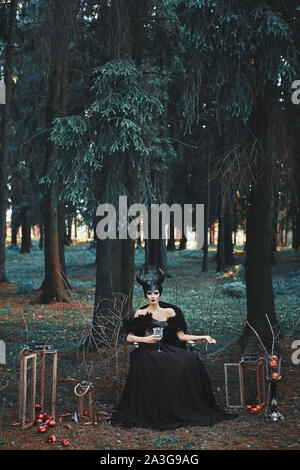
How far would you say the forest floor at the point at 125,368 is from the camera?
559 cm

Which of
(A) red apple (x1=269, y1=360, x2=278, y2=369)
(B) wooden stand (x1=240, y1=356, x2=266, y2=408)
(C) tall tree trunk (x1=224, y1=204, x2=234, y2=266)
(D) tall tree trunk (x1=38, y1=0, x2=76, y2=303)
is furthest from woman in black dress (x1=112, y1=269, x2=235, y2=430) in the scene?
(C) tall tree trunk (x1=224, y1=204, x2=234, y2=266)

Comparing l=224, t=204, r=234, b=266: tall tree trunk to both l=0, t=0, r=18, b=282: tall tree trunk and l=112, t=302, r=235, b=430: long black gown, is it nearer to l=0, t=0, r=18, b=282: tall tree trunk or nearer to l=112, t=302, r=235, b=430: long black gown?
l=0, t=0, r=18, b=282: tall tree trunk

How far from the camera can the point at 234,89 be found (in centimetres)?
812

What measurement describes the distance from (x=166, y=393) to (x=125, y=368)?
169 centimetres

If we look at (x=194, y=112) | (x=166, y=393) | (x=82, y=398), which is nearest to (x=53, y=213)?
(x=194, y=112)

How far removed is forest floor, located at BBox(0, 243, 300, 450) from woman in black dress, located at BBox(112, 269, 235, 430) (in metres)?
0.16

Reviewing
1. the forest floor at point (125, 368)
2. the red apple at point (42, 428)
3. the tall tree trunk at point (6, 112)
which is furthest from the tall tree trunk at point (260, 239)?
the tall tree trunk at point (6, 112)

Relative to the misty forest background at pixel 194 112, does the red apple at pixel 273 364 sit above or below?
below

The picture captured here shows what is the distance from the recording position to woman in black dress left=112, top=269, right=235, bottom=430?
19.9 feet

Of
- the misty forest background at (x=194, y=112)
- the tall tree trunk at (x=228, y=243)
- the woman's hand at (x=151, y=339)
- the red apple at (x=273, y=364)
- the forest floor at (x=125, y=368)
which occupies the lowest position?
the forest floor at (x=125, y=368)

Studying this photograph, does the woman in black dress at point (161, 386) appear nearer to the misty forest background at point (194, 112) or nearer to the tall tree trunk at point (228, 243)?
the misty forest background at point (194, 112)

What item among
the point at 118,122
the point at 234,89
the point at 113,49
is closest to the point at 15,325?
the point at 118,122

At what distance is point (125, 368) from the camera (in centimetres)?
769

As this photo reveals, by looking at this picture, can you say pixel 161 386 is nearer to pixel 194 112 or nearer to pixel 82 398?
pixel 82 398
